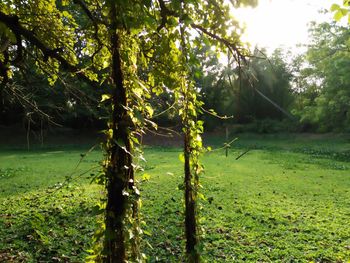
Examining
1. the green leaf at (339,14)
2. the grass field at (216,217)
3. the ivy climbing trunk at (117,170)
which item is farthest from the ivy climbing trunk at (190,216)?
the green leaf at (339,14)

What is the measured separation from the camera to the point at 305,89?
2745 cm

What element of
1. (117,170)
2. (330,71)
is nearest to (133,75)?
(117,170)

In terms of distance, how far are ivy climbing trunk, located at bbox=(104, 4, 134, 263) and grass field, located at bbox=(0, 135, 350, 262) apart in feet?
0.52

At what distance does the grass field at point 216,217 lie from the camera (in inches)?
197

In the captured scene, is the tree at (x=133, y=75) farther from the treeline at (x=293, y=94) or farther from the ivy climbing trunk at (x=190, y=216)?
the treeline at (x=293, y=94)

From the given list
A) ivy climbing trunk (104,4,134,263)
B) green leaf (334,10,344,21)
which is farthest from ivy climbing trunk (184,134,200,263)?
green leaf (334,10,344,21)

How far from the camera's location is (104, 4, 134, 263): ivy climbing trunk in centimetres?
205

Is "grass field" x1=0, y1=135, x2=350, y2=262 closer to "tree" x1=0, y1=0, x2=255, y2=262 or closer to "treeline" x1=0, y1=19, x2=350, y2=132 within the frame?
"tree" x1=0, y1=0, x2=255, y2=262

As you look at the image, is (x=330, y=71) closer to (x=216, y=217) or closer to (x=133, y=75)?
(x=216, y=217)

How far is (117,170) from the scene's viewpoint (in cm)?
206

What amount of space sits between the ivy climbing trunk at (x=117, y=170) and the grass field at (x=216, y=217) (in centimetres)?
16

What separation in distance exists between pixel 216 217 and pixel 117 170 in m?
5.12

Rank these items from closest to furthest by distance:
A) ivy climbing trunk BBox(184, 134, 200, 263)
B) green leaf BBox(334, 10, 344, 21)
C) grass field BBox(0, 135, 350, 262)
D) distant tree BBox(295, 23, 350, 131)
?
green leaf BBox(334, 10, 344, 21) → ivy climbing trunk BBox(184, 134, 200, 263) → grass field BBox(0, 135, 350, 262) → distant tree BBox(295, 23, 350, 131)

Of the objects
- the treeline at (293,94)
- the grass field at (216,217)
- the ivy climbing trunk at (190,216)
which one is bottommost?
the grass field at (216,217)
